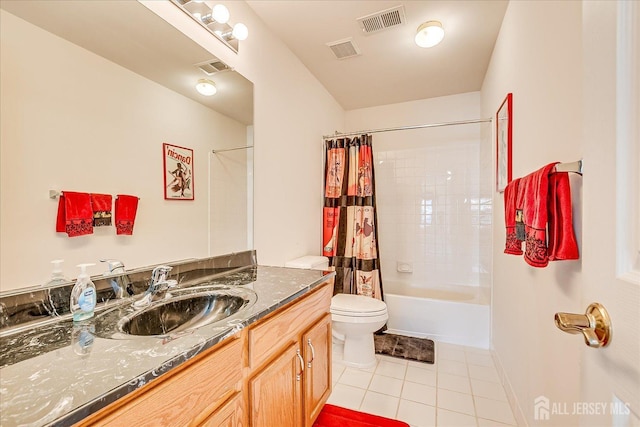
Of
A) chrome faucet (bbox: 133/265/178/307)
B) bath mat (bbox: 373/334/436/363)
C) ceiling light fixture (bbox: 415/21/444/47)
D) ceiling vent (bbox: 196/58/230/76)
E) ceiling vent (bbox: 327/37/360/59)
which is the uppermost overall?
ceiling vent (bbox: 327/37/360/59)

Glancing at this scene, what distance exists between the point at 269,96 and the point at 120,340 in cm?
168

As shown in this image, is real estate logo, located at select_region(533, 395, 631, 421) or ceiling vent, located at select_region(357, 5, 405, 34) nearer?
real estate logo, located at select_region(533, 395, 631, 421)

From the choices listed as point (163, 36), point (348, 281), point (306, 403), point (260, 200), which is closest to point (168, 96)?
point (163, 36)

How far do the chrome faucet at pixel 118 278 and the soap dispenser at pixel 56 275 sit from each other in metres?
0.12

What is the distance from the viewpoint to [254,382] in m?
0.89

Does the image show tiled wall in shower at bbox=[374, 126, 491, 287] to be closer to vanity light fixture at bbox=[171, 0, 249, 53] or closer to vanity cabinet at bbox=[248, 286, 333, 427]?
vanity cabinet at bbox=[248, 286, 333, 427]

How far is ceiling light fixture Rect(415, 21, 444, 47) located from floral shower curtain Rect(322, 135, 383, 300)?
0.90m

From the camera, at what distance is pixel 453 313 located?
247 cm

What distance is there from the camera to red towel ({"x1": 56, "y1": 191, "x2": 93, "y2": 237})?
891 mm

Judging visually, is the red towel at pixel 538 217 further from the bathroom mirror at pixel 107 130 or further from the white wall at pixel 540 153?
the bathroom mirror at pixel 107 130

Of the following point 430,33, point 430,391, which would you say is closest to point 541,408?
point 430,391

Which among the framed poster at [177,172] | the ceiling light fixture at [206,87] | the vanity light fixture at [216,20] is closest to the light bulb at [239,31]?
the vanity light fixture at [216,20]

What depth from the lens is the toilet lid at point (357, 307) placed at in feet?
6.51

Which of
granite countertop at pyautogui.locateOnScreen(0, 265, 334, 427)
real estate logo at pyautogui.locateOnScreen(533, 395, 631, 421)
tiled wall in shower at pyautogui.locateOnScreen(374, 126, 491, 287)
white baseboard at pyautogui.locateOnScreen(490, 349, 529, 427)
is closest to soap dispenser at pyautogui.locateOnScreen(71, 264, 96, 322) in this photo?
granite countertop at pyautogui.locateOnScreen(0, 265, 334, 427)
